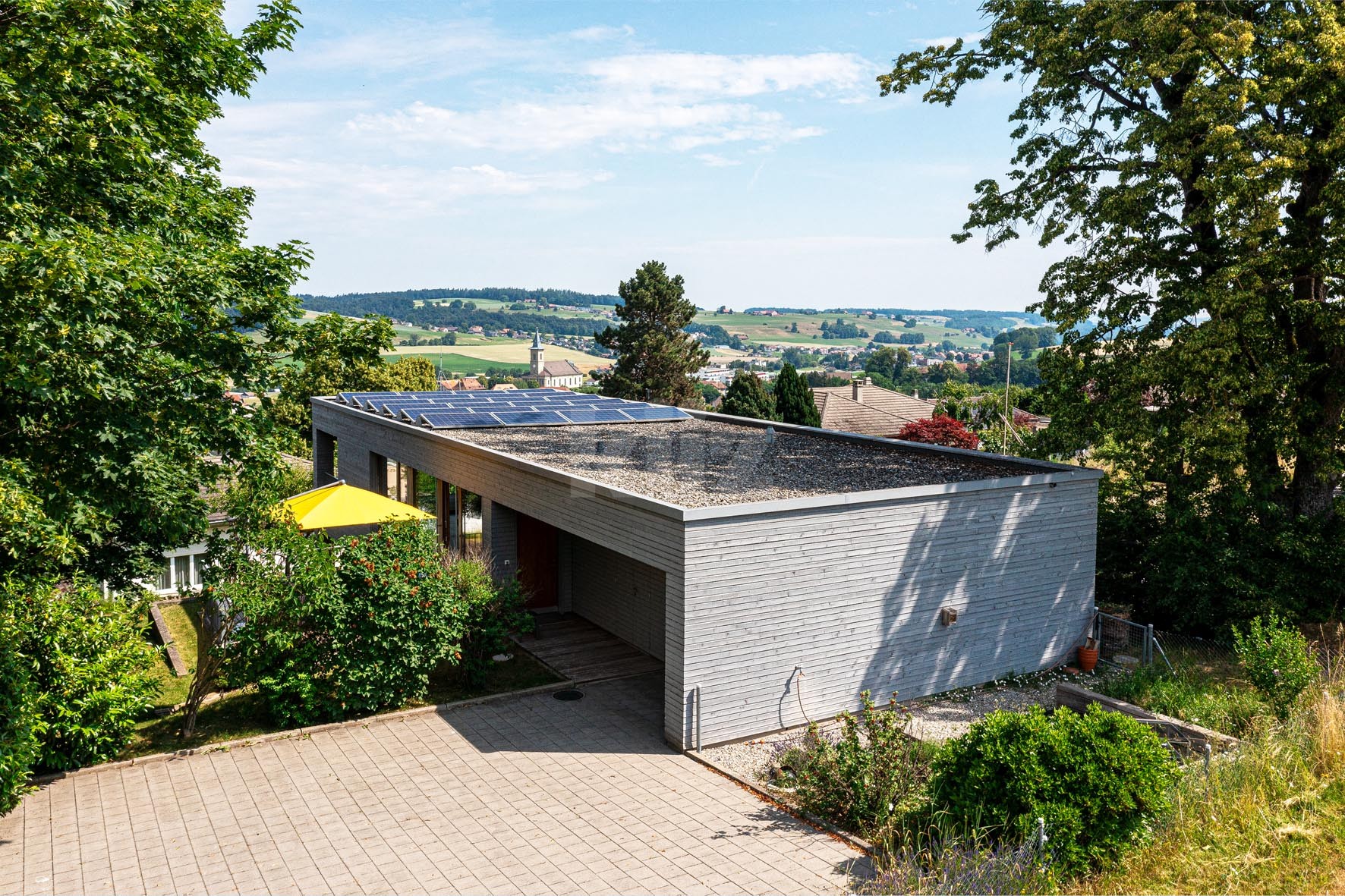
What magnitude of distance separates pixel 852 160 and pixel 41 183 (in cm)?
1641

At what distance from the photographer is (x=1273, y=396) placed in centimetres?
1470

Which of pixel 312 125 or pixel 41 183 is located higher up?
pixel 312 125

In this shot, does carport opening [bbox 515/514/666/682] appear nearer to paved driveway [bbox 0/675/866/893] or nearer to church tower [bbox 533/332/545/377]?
paved driveway [bbox 0/675/866/893]

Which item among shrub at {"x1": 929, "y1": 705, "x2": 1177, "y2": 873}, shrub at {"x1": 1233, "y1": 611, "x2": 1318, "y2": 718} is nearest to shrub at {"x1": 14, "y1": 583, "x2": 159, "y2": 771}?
shrub at {"x1": 929, "y1": 705, "x2": 1177, "y2": 873}

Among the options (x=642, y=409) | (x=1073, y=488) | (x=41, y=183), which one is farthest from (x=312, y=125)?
(x=1073, y=488)

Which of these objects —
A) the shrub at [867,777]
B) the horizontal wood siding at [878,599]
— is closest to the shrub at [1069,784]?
the shrub at [867,777]

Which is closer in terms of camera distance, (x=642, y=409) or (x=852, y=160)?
(x=852, y=160)

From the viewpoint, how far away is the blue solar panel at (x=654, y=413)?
22128 millimetres

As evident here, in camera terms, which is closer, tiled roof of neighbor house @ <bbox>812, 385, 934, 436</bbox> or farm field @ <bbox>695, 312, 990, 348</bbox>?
tiled roof of neighbor house @ <bbox>812, 385, 934, 436</bbox>

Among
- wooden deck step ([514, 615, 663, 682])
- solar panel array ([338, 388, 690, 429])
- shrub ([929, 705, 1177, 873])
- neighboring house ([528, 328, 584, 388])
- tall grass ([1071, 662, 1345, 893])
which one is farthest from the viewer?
neighboring house ([528, 328, 584, 388])

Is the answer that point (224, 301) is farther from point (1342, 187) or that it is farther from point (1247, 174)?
point (1342, 187)

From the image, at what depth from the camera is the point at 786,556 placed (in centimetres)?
1062

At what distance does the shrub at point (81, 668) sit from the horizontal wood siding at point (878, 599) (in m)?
5.86

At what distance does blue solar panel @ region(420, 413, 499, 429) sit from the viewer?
18812 millimetres
